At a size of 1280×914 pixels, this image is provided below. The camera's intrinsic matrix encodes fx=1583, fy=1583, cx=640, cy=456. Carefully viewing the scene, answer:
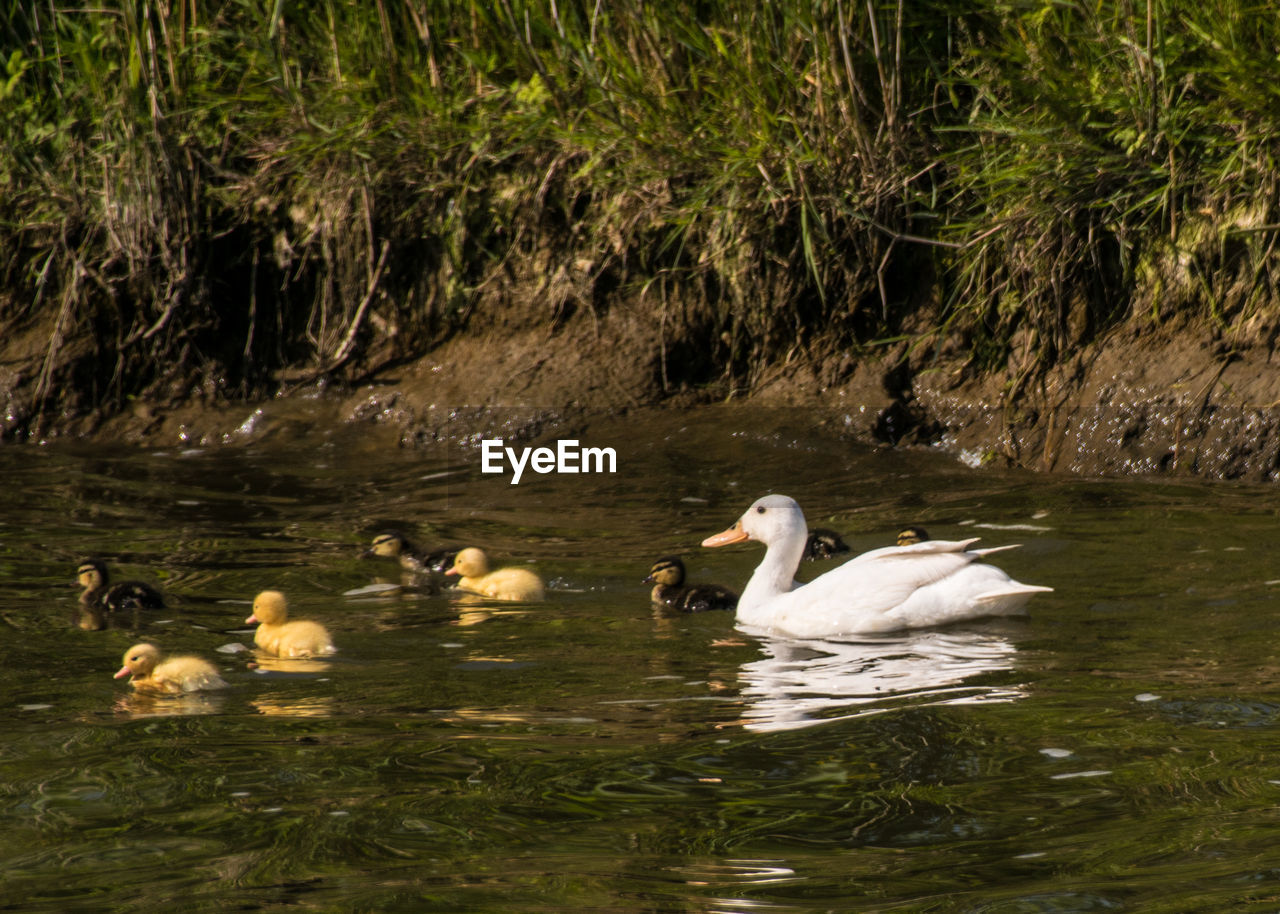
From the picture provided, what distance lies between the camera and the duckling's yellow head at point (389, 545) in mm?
7895

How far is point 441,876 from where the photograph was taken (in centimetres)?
364

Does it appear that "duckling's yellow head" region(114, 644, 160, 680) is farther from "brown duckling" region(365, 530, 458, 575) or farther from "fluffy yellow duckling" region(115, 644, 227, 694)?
"brown duckling" region(365, 530, 458, 575)

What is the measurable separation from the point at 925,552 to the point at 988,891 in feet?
10.4

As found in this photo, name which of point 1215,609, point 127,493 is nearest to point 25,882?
point 1215,609

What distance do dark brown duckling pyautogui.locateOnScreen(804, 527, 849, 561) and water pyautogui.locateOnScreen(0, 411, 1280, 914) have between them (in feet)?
0.55

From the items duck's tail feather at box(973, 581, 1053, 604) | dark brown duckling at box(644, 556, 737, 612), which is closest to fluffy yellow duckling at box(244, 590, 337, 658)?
dark brown duckling at box(644, 556, 737, 612)

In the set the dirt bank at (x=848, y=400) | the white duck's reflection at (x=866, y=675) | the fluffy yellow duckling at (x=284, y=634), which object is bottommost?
the white duck's reflection at (x=866, y=675)

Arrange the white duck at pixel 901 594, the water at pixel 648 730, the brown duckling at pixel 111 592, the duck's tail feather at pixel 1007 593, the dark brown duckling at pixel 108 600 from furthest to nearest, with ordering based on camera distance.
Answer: the brown duckling at pixel 111 592, the dark brown duckling at pixel 108 600, the white duck at pixel 901 594, the duck's tail feather at pixel 1007 593, the water at pixel 648 730

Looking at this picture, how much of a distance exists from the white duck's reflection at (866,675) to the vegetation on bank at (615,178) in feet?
12.3

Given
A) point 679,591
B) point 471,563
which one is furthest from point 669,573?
point 471,563

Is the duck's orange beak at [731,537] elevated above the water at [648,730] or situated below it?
above

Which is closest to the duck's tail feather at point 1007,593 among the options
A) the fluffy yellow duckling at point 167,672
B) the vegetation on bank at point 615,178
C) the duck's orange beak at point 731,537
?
the duck's orange beak at point 731,537

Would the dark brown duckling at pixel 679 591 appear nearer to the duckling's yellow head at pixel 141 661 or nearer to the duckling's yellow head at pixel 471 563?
the duckling's yellow head at pixel 471 563

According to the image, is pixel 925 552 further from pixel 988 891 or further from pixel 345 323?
pixel 345 323
